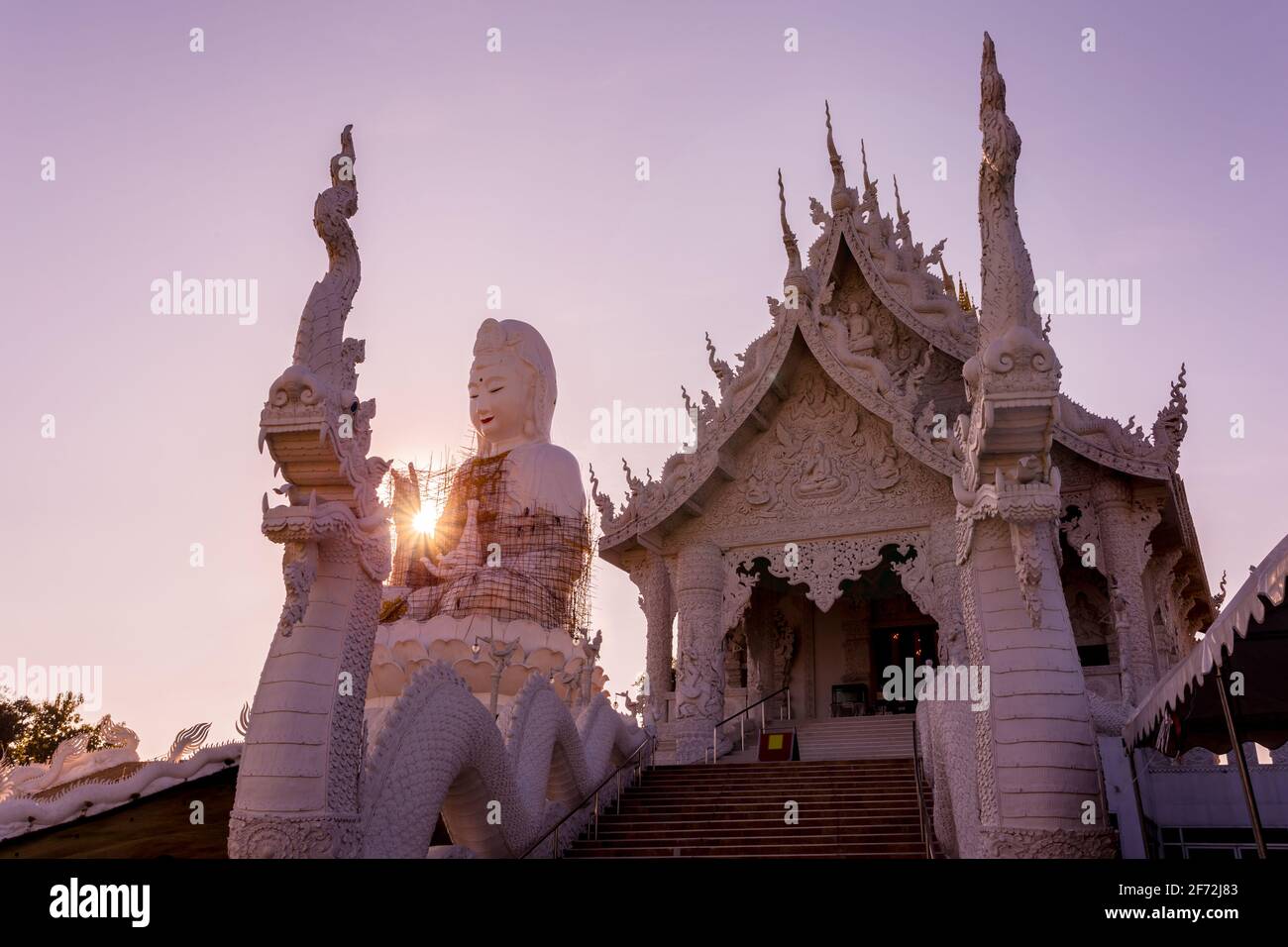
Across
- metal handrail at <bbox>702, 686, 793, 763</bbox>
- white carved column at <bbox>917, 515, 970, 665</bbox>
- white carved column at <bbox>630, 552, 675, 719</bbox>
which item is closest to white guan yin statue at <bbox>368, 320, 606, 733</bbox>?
white carved column at <bbox>630, 552, 675, 719</bbox>

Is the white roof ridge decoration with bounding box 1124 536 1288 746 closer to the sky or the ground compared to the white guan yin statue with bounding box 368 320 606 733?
closer to the ground

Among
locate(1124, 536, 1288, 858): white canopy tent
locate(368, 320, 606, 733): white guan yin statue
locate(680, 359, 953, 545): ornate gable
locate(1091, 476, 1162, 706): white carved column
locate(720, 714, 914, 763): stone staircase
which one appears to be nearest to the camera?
locate(1124, 536, 1288, 858): white canopy tent

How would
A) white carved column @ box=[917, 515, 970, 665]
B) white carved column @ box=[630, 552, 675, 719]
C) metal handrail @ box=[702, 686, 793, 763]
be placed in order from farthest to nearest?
white carved column @ box=[630, 552, 675, 719] → metal handrail @ box=[702, 686, 793, 763] → white carved column @ box=[917, 515, 970, 665]

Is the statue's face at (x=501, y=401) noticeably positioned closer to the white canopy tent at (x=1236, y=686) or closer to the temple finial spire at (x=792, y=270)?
the temple finial spire at (x=792, y=270)

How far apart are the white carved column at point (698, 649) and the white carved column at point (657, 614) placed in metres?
0.58

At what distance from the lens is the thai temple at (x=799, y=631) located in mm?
6266

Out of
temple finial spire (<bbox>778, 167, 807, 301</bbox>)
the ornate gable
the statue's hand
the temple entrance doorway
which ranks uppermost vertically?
temple finial spire (<bbox>778, 167, 807, 301</bbox>)

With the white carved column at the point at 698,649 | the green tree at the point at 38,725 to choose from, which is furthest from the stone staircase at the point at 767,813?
the green tree at the point at 38,725

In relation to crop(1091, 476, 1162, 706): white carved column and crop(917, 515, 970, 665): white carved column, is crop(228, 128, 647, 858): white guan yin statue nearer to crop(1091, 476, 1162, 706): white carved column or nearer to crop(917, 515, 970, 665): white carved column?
crop(917, 515, 970, 665): white carved column

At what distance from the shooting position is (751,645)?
1694 centimetres

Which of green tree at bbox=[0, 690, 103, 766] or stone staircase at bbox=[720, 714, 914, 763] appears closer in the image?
stone staircase at bbox=[720, 714, 914, 763]

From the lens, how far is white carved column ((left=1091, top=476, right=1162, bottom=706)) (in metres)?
12.6

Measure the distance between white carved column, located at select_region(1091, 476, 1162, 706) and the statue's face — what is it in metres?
14.4
